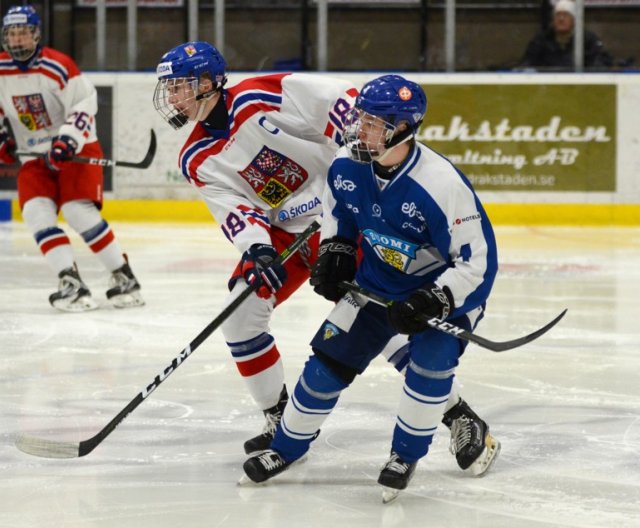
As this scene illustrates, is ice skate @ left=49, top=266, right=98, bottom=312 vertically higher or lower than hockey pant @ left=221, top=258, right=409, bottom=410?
lower

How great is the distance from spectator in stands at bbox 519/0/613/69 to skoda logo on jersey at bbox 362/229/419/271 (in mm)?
5689

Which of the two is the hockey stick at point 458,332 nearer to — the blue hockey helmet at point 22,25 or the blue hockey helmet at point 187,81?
the blue hockey helmet at point 187,81

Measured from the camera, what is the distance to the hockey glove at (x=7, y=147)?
5.13 m

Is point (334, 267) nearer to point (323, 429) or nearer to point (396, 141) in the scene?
point (396, 141)

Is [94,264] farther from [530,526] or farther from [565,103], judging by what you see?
[530,526]

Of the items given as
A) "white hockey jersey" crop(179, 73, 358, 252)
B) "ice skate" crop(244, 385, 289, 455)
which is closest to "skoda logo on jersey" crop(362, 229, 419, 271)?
"white hockey jersey" crop(179, 73, 358, 252)

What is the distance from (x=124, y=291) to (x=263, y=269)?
8.03 ft

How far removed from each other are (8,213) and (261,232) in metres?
5.56

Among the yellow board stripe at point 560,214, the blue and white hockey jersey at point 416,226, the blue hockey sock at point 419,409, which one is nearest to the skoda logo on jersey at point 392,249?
the blue and white hockey jersey at point 416,226

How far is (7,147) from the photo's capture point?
5.16 meters

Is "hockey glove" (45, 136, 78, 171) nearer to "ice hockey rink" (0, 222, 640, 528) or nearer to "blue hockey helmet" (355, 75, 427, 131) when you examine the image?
"ice hockey rink" (0, 222, 640, 528)

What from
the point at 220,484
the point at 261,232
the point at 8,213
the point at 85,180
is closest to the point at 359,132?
the point at 261,232

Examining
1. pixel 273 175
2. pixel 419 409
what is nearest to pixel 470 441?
pixel 419 409

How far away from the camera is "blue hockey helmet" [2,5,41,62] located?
492 centimetres
